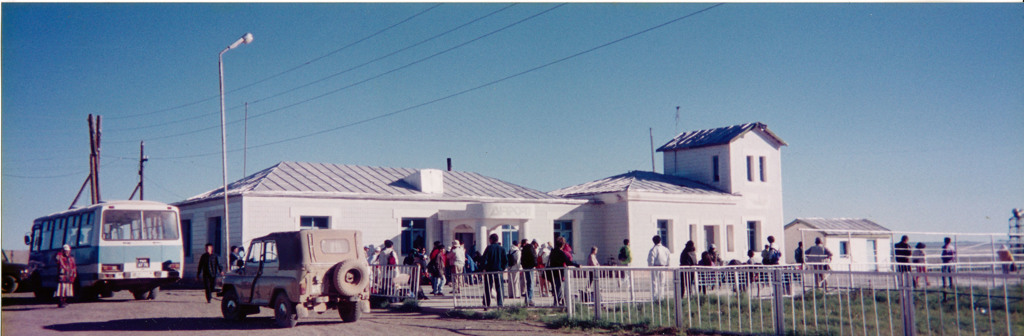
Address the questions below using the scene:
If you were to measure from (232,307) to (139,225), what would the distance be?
6377 millimetres

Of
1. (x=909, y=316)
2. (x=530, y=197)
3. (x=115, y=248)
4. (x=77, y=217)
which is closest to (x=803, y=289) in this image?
(x=909, y=316)

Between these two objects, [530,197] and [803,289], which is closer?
[803,289]

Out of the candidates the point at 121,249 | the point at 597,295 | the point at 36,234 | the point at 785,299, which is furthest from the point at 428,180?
the point at 785,299

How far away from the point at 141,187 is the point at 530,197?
23.1 m

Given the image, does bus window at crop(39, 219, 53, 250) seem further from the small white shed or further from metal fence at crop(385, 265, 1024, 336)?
the small white shed

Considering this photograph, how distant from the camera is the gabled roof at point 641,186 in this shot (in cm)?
3123

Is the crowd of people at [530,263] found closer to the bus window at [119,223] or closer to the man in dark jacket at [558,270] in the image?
the man in dark jacket at [558,270]

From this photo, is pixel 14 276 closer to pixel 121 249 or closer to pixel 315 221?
pixel 121 249

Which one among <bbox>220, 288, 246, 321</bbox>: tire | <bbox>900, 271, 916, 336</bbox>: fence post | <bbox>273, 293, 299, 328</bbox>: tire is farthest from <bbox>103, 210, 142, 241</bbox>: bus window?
<bbox>900, 271, 916, 336</bbox>: fence post

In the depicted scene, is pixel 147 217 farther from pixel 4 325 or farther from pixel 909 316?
pixel 909 316

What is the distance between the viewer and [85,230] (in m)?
19.3

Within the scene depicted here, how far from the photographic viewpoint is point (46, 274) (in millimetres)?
20266

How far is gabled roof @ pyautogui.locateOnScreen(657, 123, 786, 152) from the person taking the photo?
112 ft

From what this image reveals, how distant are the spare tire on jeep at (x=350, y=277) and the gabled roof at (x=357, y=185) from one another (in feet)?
36.3
